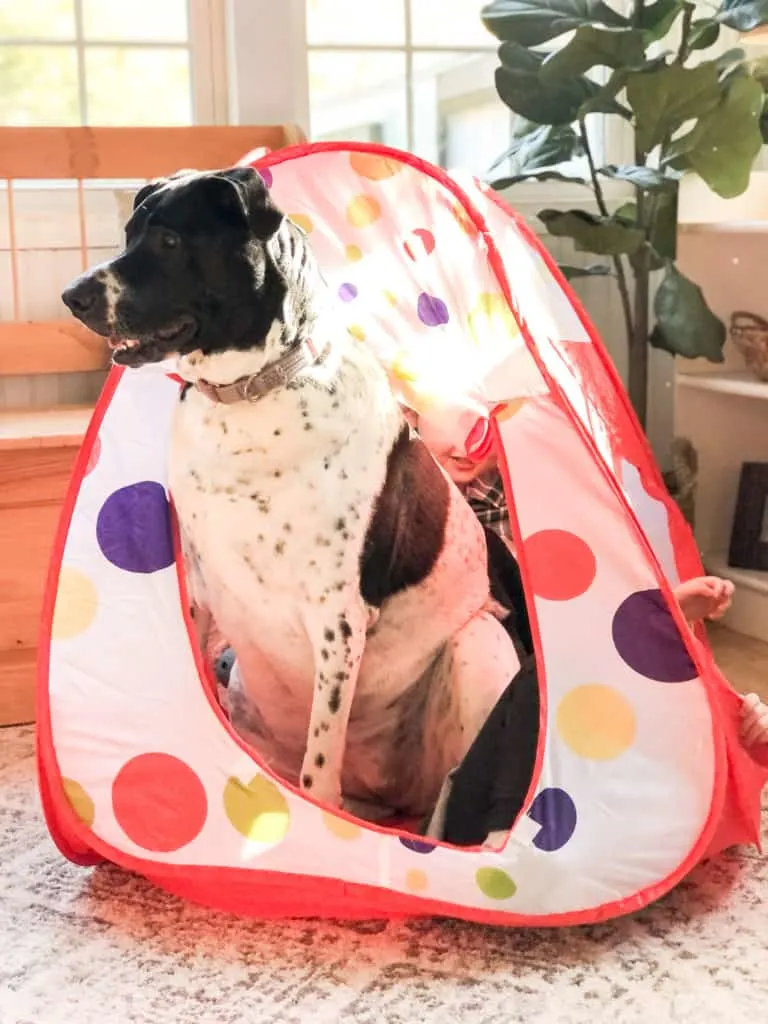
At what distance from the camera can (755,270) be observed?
2.68 m

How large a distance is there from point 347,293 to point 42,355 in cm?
96

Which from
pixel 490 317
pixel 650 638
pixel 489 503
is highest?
pixel 490 317

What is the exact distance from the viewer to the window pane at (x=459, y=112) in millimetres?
2930

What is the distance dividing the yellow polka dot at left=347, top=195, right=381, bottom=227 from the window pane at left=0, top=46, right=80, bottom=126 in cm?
116

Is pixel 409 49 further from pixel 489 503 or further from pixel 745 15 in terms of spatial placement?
pixel 489 503

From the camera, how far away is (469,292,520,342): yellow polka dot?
1.70m

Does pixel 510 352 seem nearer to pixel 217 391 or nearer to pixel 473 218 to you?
pixel 473 218

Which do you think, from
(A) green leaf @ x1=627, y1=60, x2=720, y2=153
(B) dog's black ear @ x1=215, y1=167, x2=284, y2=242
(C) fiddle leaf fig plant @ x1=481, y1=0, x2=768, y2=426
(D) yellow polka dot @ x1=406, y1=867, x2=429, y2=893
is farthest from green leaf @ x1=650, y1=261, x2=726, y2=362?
(D) yellow polka dot @ x1=406, y1=867, x2=429, y2=893

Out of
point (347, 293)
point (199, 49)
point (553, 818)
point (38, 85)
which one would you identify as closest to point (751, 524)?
point (347, 293)

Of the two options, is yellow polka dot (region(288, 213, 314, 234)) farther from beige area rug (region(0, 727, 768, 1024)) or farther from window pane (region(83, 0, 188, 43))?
window pane (region(83, 0, 188, 43))

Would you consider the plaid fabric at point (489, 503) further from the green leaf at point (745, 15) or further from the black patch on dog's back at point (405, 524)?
the green leaf at point (745, 15)

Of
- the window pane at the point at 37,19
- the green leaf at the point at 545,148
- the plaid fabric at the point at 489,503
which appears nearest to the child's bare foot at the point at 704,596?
the plaid fabric at the point at 489,503

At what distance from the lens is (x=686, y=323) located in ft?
8.18

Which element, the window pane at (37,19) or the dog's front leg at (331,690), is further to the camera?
the window pane at (37,19)
